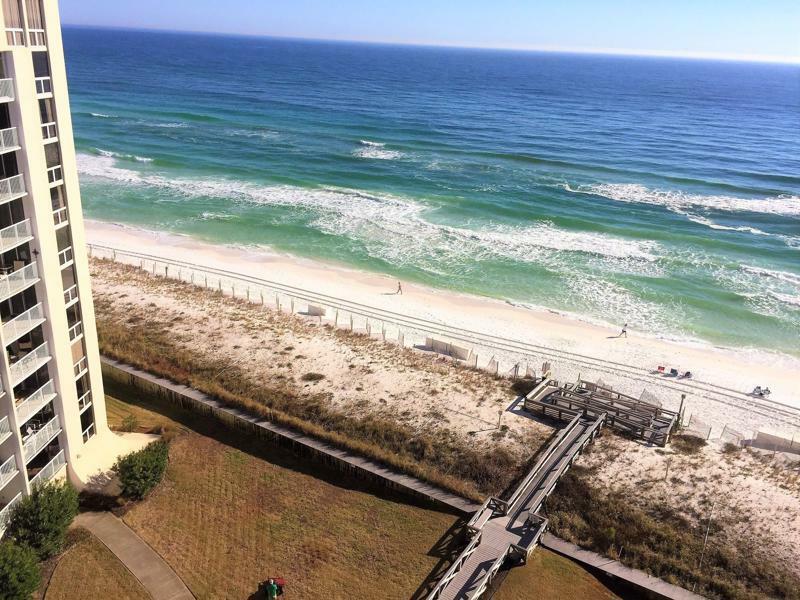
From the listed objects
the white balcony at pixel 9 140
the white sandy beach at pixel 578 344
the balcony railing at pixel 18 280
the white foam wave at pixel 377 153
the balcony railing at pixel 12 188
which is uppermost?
the white balcony at pixel 9 140

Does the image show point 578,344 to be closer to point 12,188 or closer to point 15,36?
point 12,188

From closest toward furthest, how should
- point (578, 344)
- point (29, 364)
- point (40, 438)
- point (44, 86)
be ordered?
1. point (44, 86)
2. point (29, 364)
3. point (40, 438)
4. point (578, 344)

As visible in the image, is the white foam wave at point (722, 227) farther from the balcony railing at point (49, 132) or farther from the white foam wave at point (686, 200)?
the balcony railing at point (49, 132)

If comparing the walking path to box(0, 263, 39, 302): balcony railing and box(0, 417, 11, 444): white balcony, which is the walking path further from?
box(0, 263, 39, 302): balcony railing

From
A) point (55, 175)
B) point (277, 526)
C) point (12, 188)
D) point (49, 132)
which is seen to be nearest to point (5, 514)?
point (277, 526)

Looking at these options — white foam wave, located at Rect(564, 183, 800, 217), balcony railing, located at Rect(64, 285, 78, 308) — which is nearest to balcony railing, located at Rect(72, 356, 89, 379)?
balcony railing, located at Rect(64, 285, 78, 308)

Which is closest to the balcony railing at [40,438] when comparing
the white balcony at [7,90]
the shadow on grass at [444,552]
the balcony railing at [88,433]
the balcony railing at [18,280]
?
the balcony railing at [88,433]
